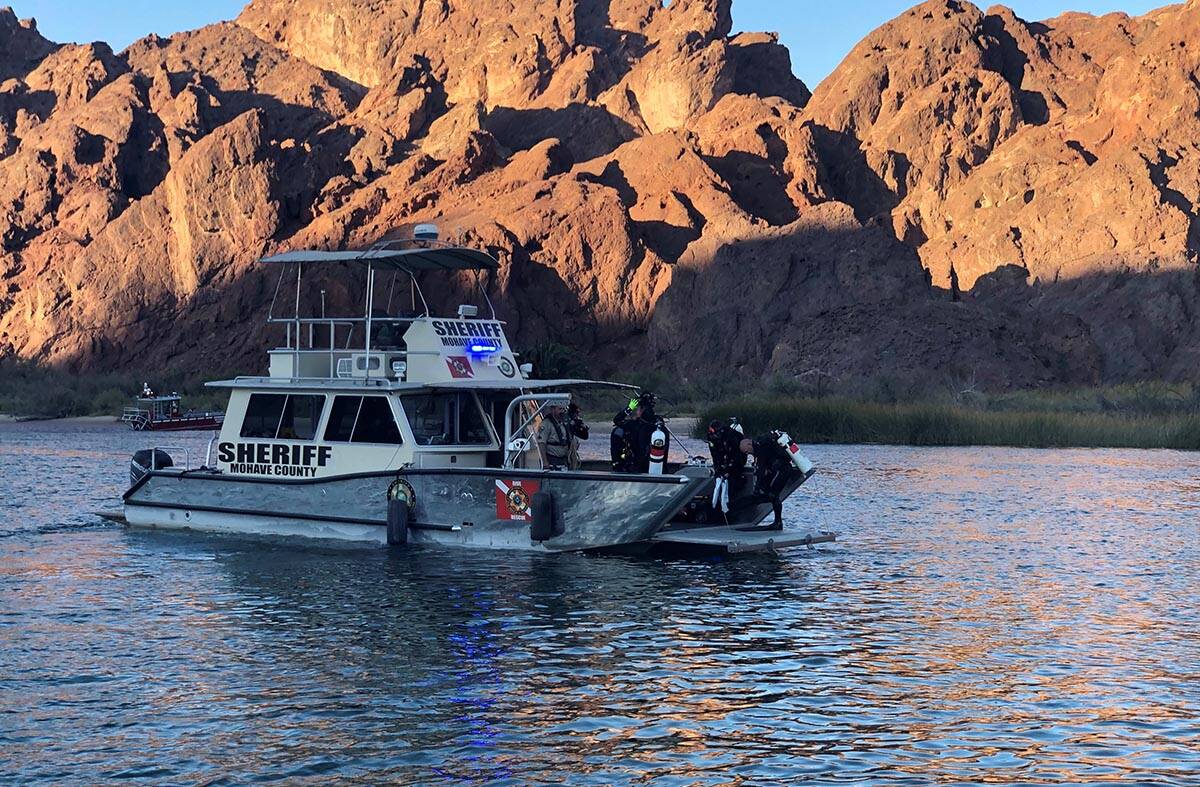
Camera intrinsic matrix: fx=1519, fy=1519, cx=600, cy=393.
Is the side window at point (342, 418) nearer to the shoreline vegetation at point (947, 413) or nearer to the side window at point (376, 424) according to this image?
the side window at point (376, 424)

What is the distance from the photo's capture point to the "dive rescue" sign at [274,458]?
23.9 meters

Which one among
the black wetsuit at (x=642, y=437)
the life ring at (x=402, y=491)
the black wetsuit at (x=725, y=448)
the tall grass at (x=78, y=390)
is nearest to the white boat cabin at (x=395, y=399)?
the life ring at (x=402, y=491)

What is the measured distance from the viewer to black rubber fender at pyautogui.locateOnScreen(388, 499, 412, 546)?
2211 cm

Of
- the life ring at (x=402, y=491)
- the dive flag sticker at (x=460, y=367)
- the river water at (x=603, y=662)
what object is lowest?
the river water at (x=603, y=662)

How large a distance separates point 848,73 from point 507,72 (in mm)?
31913

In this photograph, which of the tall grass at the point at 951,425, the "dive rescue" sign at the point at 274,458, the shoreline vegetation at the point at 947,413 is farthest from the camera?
the shoreline vegetation at the point at 947,413

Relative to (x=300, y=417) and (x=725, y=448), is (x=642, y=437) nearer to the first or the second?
(x=725, y=448)

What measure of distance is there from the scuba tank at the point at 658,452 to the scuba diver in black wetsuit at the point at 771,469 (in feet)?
5.03

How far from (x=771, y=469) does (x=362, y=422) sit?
20.7 ft

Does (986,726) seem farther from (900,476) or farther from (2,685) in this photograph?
(900,476)

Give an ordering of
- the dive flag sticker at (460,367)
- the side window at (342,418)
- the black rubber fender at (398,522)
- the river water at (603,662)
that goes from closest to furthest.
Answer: the river water at (603,662) → the black rubber fender at (398,522) → the dive flag sticker at (460,367) → the side window at (342,418)

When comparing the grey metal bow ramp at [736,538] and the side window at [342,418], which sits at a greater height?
the side window at [342,418]

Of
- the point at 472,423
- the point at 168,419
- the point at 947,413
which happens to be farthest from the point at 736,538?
the point at 168,419

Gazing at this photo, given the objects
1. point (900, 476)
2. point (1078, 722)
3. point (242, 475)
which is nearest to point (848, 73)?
point (900, 476)
